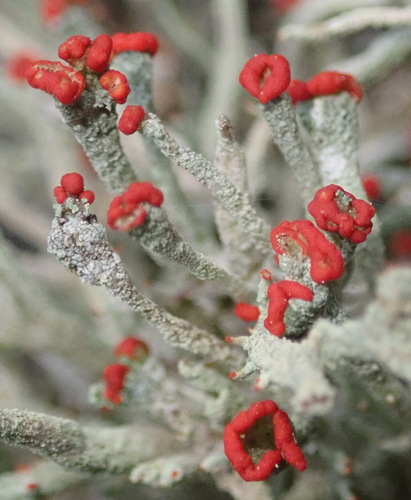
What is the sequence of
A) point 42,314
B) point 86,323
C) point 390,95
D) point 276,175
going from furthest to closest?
point 390,95 < point 276,175 < point 86,323 < point 42,314

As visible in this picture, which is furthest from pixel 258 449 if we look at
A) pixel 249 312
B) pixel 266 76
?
pixel 266 76

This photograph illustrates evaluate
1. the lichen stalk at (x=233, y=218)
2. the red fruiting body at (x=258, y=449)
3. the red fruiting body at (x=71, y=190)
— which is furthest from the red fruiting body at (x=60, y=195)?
the red fruiting body at (x=258, y=449)

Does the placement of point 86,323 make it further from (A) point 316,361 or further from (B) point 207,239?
(A) point 316,361

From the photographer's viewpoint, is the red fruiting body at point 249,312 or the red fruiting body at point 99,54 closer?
the red fruiting body at point 99,54

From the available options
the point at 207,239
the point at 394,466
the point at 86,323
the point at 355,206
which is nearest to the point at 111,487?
the point at 86,323

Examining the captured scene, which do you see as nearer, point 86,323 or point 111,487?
point 111,487

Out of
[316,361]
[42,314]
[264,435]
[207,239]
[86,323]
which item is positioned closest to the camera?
[316,361]

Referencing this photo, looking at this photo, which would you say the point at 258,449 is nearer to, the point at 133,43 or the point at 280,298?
the point at 280,298

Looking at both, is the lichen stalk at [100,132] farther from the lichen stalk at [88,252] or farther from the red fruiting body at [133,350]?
the red fruiting body at [133,350]
